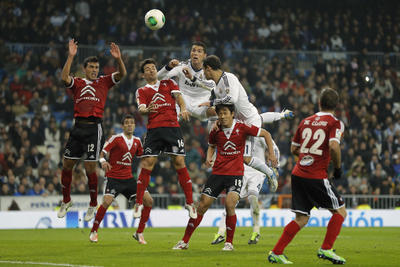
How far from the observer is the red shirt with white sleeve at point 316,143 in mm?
9016

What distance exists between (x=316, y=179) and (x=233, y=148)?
2.47 m

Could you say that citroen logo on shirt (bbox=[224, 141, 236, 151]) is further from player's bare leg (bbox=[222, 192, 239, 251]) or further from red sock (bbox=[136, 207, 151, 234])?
red sock (bbox=[136, 207, 151, 234])

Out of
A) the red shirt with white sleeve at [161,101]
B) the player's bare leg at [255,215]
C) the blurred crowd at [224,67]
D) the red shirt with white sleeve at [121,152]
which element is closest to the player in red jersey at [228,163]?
the red shirt with white sleeve at [161,101]

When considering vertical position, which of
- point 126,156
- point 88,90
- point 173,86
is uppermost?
point 173,86

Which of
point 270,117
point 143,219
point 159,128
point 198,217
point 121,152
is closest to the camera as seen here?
point 198,217

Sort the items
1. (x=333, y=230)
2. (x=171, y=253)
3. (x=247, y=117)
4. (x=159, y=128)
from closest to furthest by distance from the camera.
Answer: (x=333, y=230) → (x=171, y=253) → (x=159, y=128) → (x=247, y=117)

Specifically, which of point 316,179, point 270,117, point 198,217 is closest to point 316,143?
point 316,179

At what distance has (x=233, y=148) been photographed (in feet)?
A: 37.1

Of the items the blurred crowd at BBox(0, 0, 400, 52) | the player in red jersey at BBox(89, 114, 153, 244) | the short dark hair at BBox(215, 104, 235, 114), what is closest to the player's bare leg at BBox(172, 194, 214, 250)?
the short dark hair at BBox(215, 104, 235, 114)

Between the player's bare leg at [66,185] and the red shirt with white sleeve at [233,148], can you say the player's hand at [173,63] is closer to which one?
the red shirt with white sleeve at [233,148]

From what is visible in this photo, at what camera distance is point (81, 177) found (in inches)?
872

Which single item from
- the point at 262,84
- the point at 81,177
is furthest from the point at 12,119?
the point at 262,84

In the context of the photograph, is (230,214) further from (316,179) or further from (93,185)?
(93,185)

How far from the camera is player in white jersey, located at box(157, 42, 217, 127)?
13.2 m
